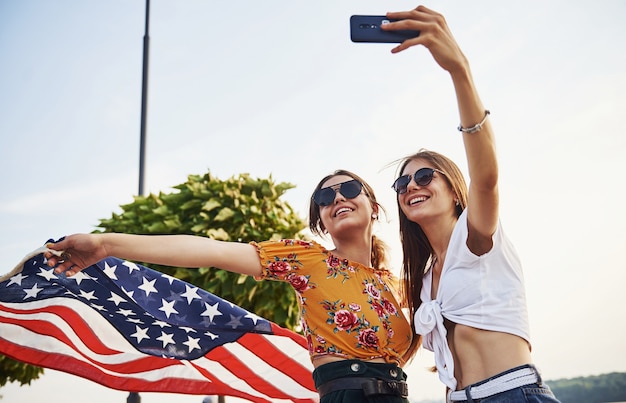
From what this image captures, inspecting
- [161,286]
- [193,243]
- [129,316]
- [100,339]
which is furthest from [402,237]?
[100,339]

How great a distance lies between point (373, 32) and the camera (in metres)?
2.44

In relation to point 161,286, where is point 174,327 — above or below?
below

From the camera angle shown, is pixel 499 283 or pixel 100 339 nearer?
pixel 499 283

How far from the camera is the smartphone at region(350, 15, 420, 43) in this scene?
2.40 metres

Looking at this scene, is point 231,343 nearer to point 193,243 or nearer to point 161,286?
point 161,286

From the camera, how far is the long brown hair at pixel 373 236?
4.05m

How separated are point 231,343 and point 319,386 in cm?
171

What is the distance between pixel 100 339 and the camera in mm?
4832

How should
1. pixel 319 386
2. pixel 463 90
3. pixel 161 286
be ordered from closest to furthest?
pixel 463 90 → pixel 319 386 → pixel 161 286

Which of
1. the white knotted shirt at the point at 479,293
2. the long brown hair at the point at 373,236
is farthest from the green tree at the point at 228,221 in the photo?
the white knotted shirt at the point at 479,293

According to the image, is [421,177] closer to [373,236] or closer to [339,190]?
[339,190]

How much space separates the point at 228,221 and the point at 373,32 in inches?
266

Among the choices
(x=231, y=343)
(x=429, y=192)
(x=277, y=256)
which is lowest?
(x=231, y=343)

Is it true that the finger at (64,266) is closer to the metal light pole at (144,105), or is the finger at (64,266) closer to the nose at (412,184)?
the nose at (412,184)
